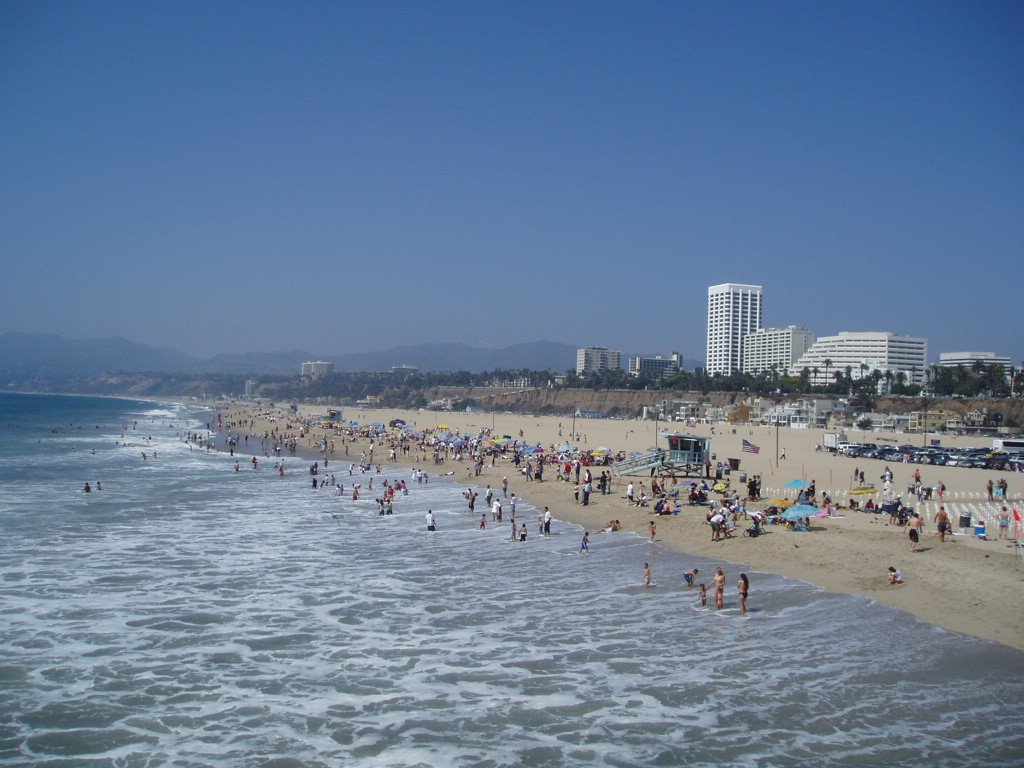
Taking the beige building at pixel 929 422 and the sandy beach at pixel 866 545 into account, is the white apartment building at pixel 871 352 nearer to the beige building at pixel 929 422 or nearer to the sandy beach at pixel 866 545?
the beige building at pixel 929 422

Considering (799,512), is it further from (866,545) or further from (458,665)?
(458,665)

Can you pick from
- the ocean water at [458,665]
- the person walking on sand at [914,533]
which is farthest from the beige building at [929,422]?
the ocean water at [458,665]

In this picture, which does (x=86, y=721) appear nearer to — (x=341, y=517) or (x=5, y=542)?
(x=5, y=542)

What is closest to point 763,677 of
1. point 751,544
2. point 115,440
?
point 751,544

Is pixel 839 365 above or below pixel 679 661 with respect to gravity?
above

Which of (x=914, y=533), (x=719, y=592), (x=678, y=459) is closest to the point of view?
(x=719, y=592)

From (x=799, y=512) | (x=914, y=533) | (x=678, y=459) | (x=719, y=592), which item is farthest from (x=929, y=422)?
(x=719, y=592)

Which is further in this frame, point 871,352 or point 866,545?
point 871,352
